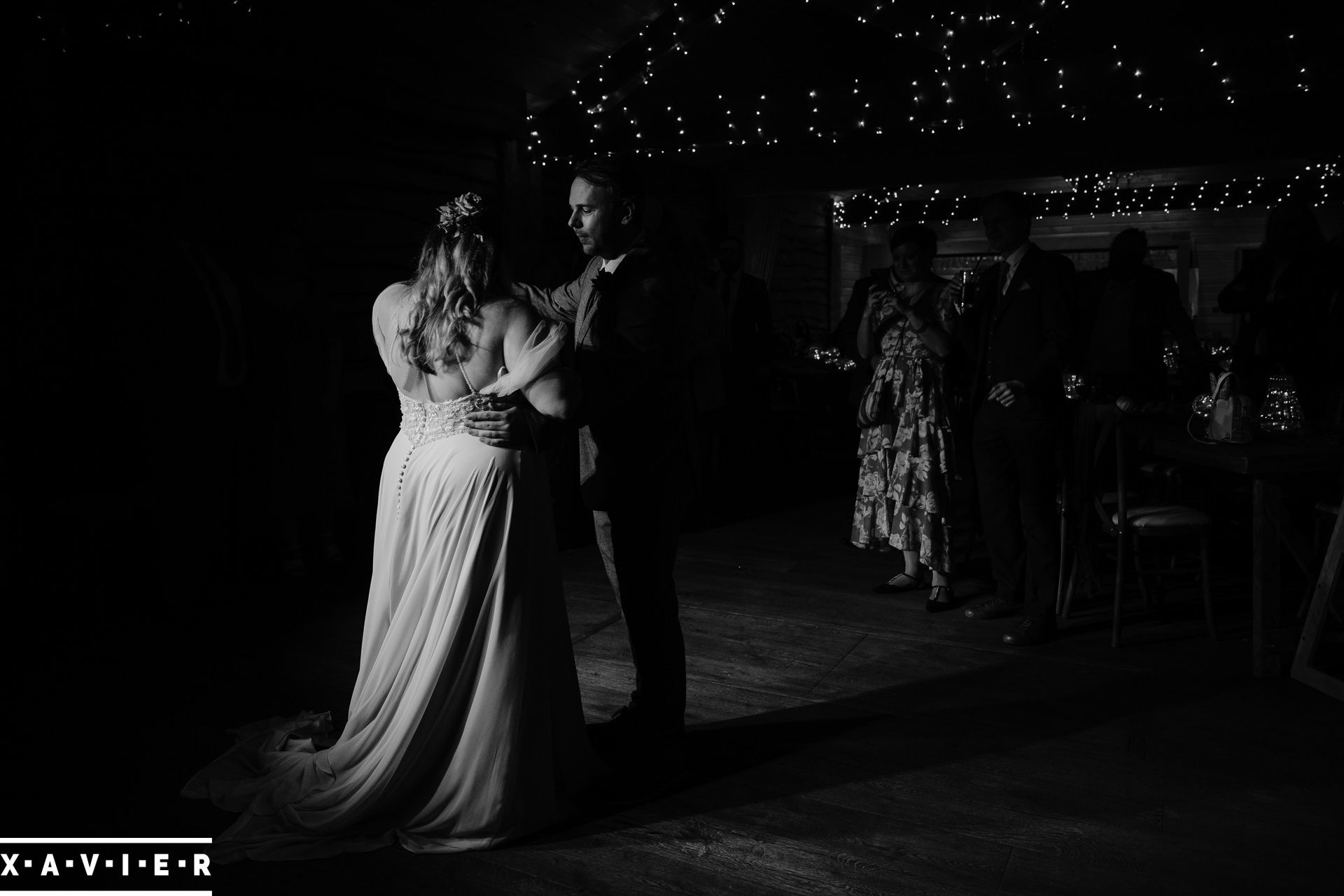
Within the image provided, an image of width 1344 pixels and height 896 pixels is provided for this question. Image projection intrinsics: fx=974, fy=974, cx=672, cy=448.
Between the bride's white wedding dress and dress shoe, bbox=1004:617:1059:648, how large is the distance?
2225 mm

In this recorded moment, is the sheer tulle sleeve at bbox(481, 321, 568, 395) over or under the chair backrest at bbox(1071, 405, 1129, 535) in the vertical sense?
over

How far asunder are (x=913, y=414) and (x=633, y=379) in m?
2.26

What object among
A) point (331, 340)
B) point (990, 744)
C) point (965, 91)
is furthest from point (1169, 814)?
point (965, 91)

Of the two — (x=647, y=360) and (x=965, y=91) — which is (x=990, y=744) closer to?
(x=647, y=360)

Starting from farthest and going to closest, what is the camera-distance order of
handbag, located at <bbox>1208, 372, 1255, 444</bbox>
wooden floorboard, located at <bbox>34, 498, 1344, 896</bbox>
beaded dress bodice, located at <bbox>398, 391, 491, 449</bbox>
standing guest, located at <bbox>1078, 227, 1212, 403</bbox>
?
standing guest, located at <bbox>1078, 227, 1212, 403</bbox> < handbag, located at <bbox>1208, 372, 1255, 444</bbox> < beaded dress bodice, located at <bbox>398, 391, 491, 449</bbox> < wooden floorboard, located at <bbox>34, 498, 1344, 896</bbox>

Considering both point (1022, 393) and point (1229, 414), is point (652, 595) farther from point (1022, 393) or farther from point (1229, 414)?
point (1229, 414)

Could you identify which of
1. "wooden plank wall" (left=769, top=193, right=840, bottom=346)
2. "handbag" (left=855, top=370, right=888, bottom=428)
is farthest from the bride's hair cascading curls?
"wooden plank wall" (left=769, top=193, right=840, bottom=346)

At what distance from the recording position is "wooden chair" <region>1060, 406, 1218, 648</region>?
3885mm

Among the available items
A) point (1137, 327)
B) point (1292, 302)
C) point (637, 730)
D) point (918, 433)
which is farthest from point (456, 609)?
point (1292, 302)

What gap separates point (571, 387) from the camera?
2.40 metres

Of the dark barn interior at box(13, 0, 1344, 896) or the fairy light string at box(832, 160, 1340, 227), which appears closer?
the dark barn interior at box(13, 0, 1344, 896)

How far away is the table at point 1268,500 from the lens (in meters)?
3.46

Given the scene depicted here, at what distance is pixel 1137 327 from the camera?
5.31m

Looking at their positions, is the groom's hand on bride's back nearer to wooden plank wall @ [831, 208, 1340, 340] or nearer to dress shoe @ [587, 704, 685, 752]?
dress shoe @ [587, 704, 685, 752]
